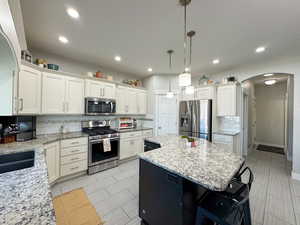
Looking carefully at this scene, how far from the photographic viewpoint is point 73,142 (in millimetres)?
2674

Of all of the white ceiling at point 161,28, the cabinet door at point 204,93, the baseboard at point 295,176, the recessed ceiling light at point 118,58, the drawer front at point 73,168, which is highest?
the recessed ceiling light at point 118,58

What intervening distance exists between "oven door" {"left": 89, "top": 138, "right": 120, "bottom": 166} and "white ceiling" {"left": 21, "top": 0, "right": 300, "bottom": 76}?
2131mm

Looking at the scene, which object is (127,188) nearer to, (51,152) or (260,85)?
(51,152)

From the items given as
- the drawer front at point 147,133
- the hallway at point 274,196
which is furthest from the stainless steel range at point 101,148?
the hallway at point 274,196

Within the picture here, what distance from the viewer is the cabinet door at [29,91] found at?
2.08 m

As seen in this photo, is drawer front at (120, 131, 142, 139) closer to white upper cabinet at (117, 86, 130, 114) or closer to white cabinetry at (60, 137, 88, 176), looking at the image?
white upper cabinet at (117, 86, 130, 114)

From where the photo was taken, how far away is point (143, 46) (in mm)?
2582

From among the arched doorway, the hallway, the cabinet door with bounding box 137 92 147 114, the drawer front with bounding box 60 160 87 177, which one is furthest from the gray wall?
the drawer front with bounding box 60 160 87 177

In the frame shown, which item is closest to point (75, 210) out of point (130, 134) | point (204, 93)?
point (130, 134)

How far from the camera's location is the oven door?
2901 millimetres

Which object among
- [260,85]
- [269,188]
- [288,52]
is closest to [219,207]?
[269,188]

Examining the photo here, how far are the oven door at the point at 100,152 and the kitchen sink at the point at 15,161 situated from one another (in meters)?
1.15

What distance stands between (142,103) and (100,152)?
216 centimetres

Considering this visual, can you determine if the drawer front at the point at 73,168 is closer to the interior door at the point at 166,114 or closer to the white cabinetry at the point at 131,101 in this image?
the white cabinetry at the point at 131,101
